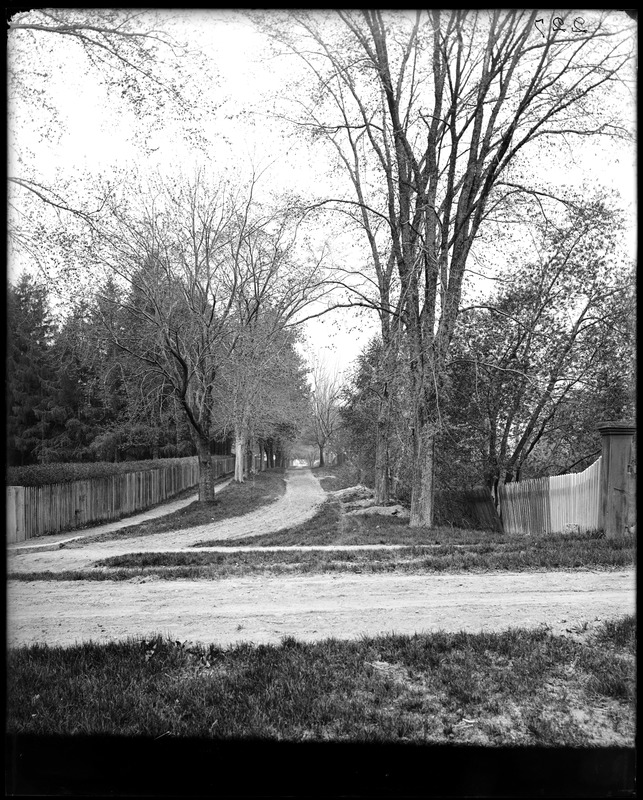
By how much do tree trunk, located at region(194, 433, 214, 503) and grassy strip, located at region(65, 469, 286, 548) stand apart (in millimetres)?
119

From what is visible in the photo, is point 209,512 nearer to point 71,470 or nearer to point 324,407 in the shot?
point 71,470

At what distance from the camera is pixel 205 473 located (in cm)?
706

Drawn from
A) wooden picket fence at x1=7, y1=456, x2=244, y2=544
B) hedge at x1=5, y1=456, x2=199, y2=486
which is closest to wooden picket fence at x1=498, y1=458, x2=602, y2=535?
wooden picket fence at x1=7, y1=456, x2=244, y2=544

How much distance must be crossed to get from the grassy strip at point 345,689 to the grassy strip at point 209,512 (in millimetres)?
1781

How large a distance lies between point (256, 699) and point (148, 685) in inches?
26.5

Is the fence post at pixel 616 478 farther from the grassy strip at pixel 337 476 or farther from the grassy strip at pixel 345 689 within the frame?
the grassy strip at pixel 337 476

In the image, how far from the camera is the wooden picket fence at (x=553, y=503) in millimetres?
7215

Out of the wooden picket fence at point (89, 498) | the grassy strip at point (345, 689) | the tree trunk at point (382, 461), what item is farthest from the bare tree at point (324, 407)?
the grassy strip at point (345, 689)

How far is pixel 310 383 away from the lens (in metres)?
9.88

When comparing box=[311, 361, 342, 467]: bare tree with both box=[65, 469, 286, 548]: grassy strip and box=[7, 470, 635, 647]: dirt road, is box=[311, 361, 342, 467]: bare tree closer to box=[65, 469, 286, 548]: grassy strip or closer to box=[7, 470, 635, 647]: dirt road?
box=[65, 469, 286, 548]: grassy strip

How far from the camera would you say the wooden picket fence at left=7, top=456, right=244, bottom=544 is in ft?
12.3

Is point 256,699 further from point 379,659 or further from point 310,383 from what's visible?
point 310,383

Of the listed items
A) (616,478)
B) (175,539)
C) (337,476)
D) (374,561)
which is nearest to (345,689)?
(374,561)

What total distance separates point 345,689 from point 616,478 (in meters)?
5.27
